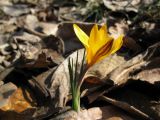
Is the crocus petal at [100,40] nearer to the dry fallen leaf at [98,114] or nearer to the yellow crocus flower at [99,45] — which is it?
the yellow crocus flower at [99,45]

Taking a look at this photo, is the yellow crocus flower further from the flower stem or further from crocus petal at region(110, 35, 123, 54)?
the flower stem

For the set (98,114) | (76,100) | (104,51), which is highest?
(104,51)

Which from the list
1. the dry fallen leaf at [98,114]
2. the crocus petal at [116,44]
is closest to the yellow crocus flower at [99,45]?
the crocus petal at [116,44]

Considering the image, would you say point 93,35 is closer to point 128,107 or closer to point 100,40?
point 100,40

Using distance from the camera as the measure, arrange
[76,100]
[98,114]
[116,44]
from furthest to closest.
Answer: [98,114], [76,100], [116,44]

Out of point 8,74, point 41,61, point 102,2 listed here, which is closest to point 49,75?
point 41,61

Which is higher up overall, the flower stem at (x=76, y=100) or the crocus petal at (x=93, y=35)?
the crocus petal at (x=93, y=35)

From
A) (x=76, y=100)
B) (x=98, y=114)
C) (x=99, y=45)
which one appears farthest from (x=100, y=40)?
(x=98, y=114)

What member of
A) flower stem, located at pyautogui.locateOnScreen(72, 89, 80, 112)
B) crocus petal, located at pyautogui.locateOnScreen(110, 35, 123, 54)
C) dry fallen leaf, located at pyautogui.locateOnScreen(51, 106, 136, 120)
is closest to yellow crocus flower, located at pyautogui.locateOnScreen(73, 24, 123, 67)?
crocus petal, located at pyautogui.locateOnScreen(110, 35, 123, 54)

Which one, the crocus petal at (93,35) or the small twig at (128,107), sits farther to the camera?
the small twig at (128,107)

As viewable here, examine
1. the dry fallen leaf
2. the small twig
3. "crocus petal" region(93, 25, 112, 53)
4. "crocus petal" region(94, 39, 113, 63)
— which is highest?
"crocus petal" region(93, 25, 112, 53)

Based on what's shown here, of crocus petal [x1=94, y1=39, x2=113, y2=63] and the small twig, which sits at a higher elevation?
crocus petal [x1=94, y1=39, x2=113, y2=63]

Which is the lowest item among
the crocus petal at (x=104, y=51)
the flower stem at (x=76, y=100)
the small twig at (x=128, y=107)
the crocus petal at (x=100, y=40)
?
the small twig at (x=128, y=107)
